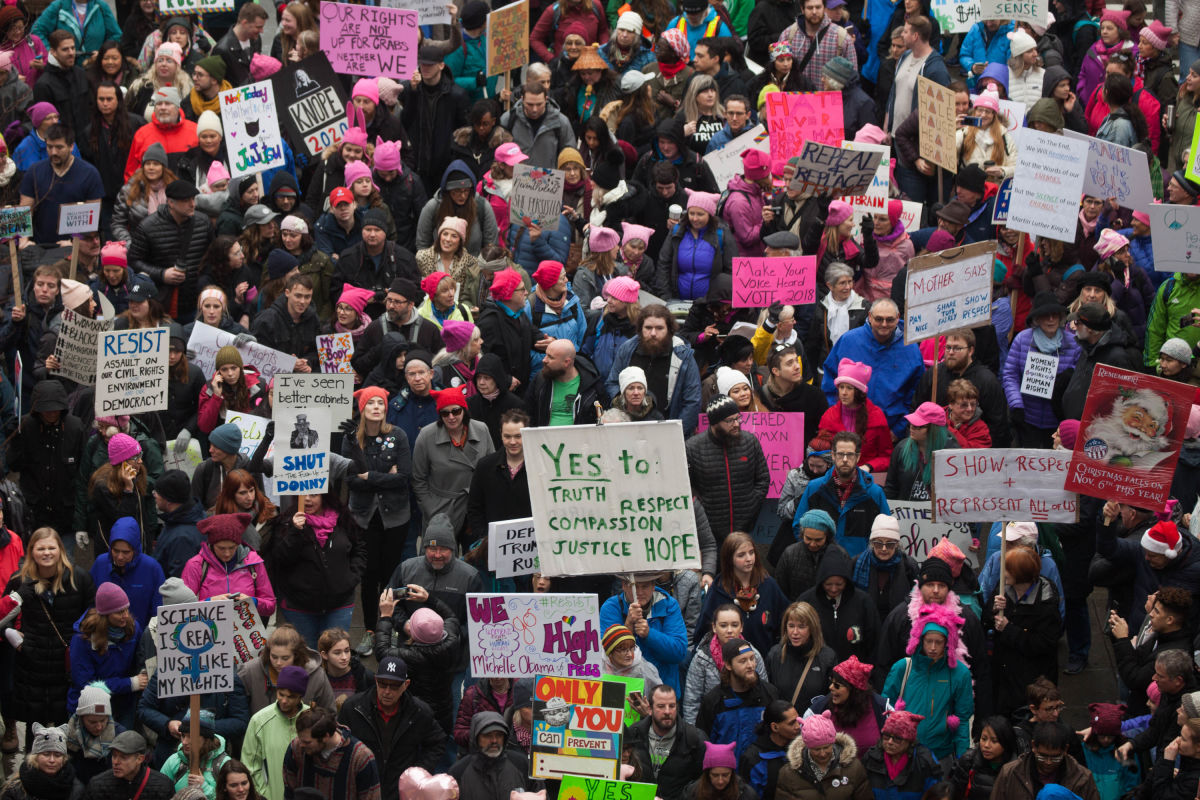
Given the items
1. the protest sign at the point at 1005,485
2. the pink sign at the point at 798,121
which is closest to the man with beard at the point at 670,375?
the protest sign at the point at 1005,485

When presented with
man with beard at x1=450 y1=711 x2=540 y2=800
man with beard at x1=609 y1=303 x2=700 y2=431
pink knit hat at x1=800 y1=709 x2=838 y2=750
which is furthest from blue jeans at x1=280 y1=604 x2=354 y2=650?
pink knit hat at x1=800 y1=709 x2=838 y2=750

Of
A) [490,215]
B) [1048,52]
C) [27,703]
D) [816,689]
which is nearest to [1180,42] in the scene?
[1048,52]

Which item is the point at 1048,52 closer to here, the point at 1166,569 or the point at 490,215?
the point at 490,215

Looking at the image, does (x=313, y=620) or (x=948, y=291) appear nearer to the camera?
(x=313, y=620)

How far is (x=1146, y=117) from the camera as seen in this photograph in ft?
57.2

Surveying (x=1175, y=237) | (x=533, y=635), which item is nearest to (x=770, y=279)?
(x=1175, y=237)

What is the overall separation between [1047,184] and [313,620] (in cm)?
668

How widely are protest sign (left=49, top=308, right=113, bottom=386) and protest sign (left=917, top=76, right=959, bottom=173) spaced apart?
6995mm

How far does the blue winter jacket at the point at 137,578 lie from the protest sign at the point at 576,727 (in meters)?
2.95

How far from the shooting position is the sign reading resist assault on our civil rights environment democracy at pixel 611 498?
10.6 metres

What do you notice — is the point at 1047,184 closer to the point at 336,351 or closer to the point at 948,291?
the point at 948,291

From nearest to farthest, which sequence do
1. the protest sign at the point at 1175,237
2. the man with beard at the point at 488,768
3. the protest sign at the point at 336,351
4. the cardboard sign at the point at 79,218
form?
1. the man with beard at the point at 488,768
2. the protest sign at the point at 1175,237
3. the protest sign at the point at 336,351
4. the cardboard sign at the point at 79,218

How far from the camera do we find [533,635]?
10875 millimetres

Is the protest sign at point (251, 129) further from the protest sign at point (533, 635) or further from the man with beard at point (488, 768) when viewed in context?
the man with beard at point (488, 768)
